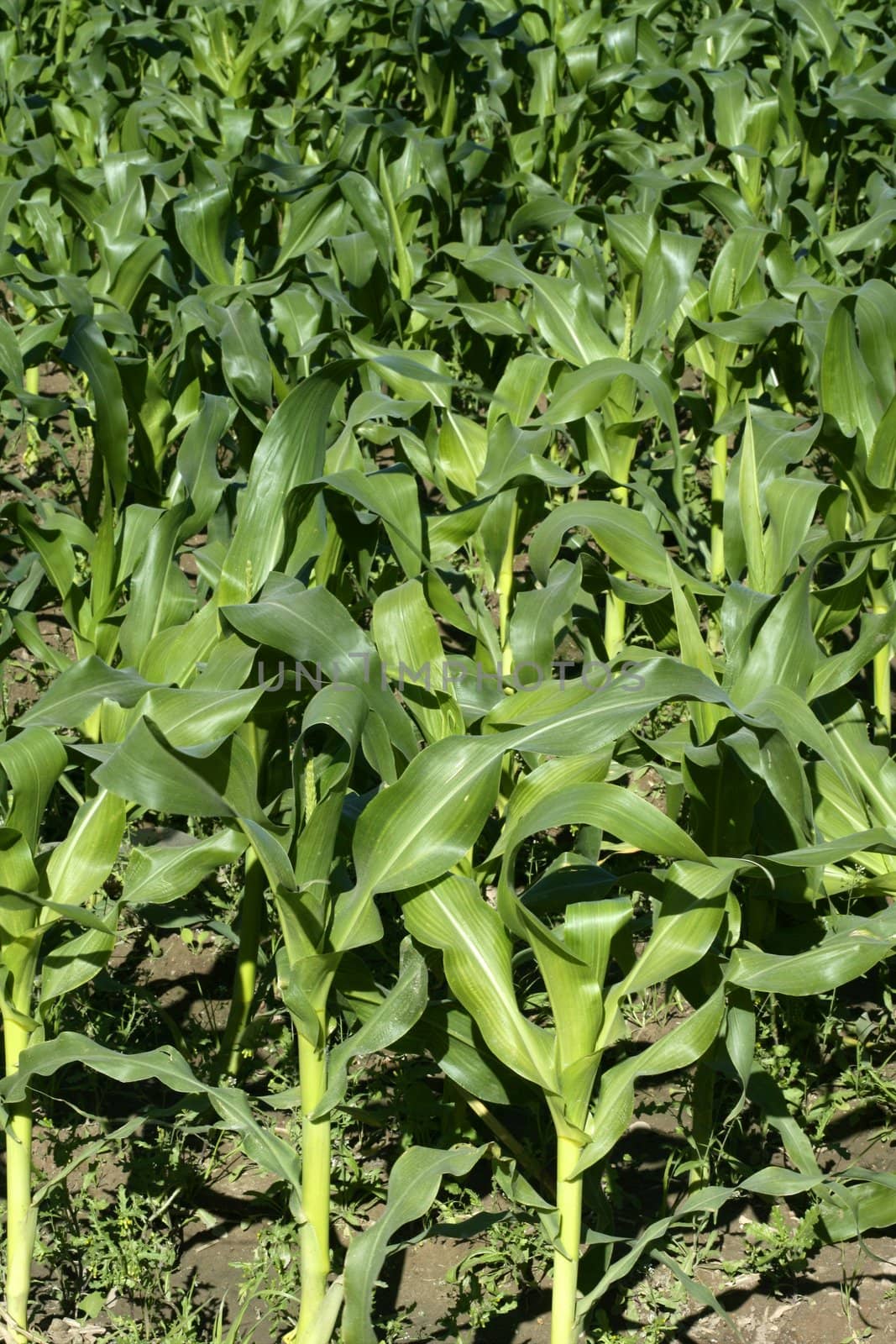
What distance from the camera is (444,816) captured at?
6.45 feet

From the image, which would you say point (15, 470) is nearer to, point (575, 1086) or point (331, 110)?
point (331, 110)

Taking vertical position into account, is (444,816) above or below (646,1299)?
above

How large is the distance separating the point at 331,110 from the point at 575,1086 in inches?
209

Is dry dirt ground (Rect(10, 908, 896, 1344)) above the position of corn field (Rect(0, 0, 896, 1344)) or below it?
below

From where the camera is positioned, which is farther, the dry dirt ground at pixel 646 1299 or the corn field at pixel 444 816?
the dry dirt ground at pixel 646 1299

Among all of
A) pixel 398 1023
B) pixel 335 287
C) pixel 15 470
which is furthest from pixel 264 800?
pixel 15 470

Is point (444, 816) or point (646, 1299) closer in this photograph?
point (444, 816)

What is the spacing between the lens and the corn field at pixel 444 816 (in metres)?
2.01

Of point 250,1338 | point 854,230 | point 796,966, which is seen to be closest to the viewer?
point 796,966

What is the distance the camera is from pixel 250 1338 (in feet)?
7.50

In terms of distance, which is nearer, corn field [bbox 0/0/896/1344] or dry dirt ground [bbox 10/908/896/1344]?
corn field [bbox 0/0/896/1344]

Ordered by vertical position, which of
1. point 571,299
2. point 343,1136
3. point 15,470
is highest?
point 571,299

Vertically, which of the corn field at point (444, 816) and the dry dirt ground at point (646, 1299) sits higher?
the corn field at point (444, 816)

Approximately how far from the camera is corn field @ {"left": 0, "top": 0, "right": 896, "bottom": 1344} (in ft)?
6.59
